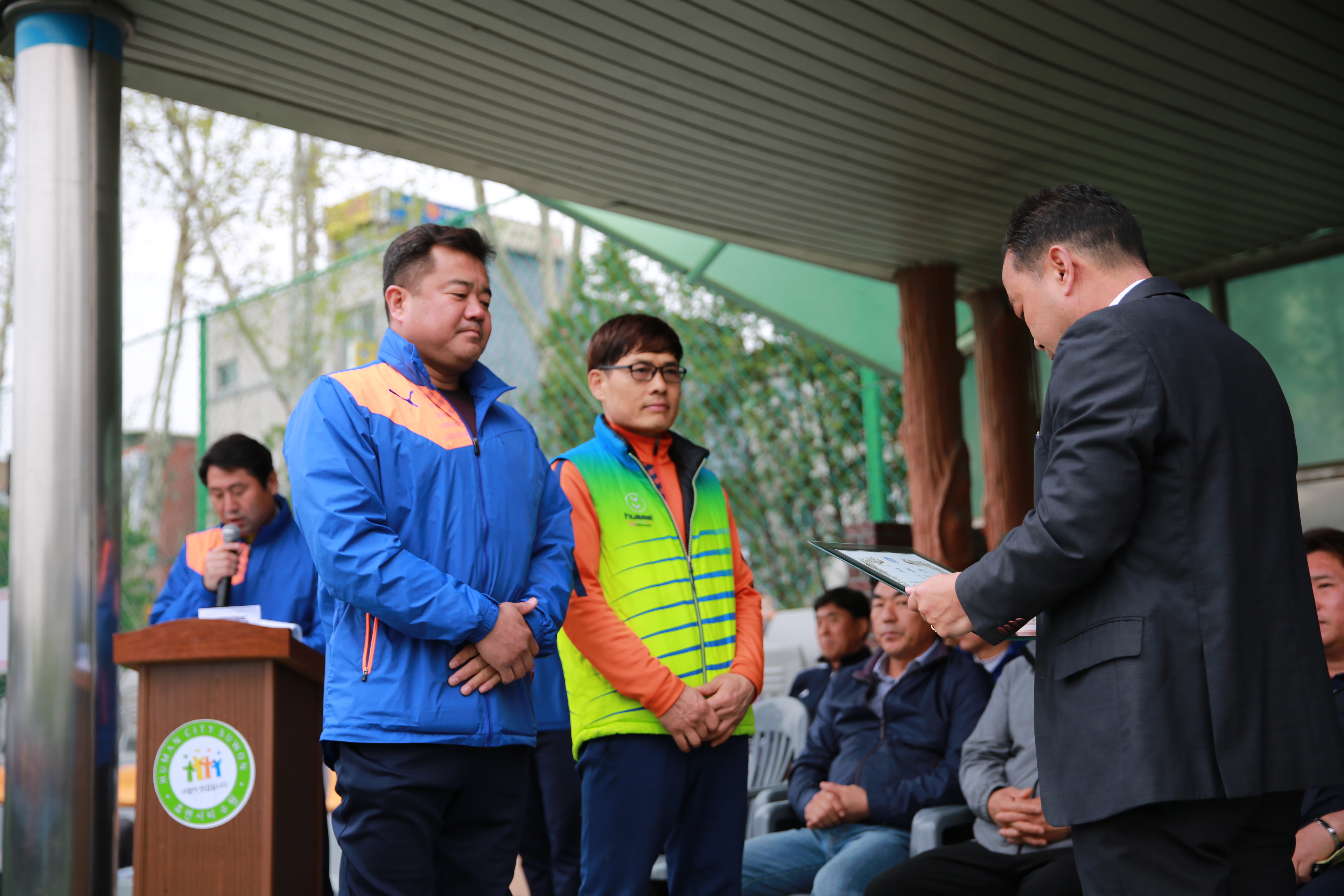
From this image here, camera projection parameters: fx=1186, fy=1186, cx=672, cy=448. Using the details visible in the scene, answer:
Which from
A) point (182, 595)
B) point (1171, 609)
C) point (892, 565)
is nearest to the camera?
point (1171, 609)

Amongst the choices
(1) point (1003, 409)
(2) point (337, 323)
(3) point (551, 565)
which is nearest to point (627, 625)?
(3) point (551, 565)

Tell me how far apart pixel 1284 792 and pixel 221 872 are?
2314 millimetres

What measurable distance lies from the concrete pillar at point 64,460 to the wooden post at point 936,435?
166 inches

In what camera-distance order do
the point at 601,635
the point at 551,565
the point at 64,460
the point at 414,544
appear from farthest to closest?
the point at 64,460
the point at 601,635
the point at 551,565
the point at 414,544

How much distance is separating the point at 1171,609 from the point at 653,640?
4.64 feet

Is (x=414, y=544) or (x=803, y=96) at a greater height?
(x=803, y=96)

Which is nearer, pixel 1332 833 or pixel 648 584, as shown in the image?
pixel 1332 833

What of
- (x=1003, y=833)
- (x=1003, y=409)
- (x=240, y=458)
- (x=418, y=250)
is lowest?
(x=1003, y=833)

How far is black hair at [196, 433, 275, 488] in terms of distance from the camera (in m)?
A: 3.93

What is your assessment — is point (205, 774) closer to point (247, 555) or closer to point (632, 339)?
point (247, 555)

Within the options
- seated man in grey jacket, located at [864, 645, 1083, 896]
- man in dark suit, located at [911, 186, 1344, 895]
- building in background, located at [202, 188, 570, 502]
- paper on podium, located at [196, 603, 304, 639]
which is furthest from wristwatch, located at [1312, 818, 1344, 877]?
building in background, located at [202, 188, 570, 502]

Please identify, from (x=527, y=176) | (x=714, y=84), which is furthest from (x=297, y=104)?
(x=714, y=84)

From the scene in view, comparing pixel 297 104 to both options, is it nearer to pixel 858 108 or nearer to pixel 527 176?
pixel 527 176

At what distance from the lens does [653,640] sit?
2.94 meters
